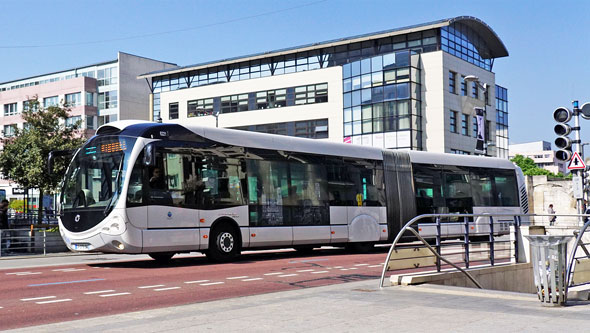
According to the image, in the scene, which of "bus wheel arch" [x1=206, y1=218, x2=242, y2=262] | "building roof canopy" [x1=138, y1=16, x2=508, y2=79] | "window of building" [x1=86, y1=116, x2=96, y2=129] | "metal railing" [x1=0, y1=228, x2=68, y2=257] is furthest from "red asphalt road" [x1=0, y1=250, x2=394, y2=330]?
"window of building" [x1=86, y1=116, x2=96, y2=129]

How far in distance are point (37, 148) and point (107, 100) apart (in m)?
46.6

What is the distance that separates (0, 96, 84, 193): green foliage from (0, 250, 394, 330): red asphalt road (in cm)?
1704

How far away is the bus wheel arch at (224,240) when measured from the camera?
53.6 ft

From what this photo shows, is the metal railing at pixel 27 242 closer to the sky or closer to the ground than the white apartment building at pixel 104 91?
closer to the ground

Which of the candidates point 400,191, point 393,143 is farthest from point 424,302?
point 393,143

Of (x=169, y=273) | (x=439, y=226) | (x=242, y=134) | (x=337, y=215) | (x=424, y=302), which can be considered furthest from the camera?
(x=337, y=215)

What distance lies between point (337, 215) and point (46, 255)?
9.27m

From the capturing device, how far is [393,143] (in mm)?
50531

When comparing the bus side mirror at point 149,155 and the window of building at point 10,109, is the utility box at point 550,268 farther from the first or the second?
the window of building at point 10,109

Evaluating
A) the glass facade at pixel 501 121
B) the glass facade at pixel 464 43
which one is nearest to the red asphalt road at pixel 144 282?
the glass facade at pixel 464 43

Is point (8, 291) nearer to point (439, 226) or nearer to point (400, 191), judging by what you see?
point (439, 226)

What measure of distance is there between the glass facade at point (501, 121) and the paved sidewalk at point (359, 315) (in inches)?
2093

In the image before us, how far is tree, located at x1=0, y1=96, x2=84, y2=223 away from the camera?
32062mm

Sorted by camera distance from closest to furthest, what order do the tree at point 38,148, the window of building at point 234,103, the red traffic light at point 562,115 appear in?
the red traffic light at point 562,115, the tree at point 38,148, the window of building at point 234,103
